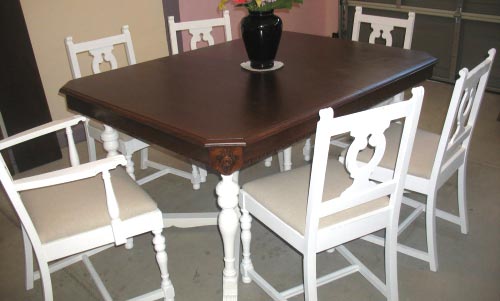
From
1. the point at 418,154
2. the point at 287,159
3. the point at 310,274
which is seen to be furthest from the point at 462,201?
the point at 310,274

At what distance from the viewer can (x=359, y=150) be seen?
141 cm

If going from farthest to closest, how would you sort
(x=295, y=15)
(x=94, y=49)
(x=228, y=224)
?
(x=295, y=15)
(x=94, y=49)
(x=228, y=224)

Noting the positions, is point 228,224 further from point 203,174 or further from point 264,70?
point 203,174

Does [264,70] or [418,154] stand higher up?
[264,70]

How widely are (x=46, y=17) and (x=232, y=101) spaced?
183 centimetres

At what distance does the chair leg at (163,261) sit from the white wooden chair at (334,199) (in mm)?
318

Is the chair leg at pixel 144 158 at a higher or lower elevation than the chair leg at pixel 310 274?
lower

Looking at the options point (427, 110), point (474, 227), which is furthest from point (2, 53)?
point (427, 110)

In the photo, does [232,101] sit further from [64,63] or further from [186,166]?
[64,63]

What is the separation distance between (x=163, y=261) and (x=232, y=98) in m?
0.66

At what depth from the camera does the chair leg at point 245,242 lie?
5.86ft

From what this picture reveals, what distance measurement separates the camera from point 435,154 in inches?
75.5

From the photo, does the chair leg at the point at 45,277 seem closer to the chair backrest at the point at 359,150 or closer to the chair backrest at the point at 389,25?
the chair backrest at the point at 359,150

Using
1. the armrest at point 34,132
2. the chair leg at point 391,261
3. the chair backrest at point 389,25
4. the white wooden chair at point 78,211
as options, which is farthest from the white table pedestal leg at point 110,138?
the chair backrest at point 389,25
